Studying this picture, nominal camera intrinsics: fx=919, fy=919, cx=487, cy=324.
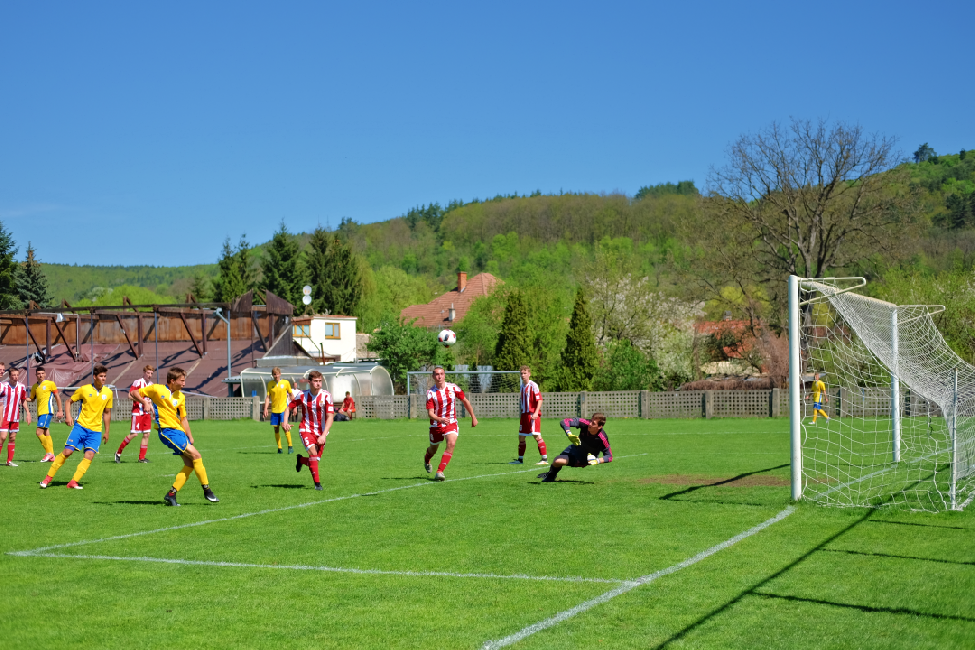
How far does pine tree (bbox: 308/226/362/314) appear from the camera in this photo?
3334 inches

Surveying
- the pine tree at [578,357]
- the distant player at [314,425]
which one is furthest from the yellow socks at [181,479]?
the pine tree at [578,357]

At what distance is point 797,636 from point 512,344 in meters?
42.8

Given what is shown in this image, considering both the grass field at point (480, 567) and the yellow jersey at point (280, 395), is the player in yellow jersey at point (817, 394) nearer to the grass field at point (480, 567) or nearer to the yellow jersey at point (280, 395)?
the grass field at point (480, 567)

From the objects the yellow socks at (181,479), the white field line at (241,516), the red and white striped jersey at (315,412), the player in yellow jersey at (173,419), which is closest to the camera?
the white field line at (241,516)

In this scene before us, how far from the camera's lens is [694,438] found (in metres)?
26.4

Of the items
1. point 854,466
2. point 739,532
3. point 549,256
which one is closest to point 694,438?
point 854,466

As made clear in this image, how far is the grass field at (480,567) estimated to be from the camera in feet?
20.2

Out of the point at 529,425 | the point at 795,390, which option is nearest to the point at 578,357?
the point at 529,425

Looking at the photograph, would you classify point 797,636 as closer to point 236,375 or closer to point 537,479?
point 537,479

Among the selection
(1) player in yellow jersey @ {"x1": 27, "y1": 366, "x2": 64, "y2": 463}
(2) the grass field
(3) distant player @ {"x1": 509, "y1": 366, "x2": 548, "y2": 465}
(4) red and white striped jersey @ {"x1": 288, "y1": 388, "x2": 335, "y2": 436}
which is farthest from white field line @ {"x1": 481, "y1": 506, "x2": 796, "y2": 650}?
(1) player in yellow jersey @ {"x1": 27, "y1": 366, "x2": 64, "y2": 463}

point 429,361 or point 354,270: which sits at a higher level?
point 354,270

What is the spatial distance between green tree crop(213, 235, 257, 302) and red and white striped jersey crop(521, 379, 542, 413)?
69.6m

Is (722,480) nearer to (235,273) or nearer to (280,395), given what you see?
(280,395)

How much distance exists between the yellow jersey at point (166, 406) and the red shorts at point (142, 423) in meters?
8.75
